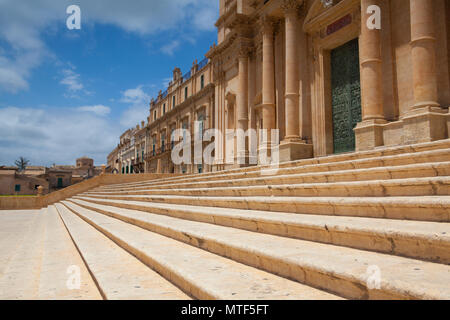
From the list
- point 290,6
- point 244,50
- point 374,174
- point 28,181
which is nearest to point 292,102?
point 290,6

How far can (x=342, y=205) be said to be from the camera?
3715 mm

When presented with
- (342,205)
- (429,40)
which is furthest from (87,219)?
(429,40)

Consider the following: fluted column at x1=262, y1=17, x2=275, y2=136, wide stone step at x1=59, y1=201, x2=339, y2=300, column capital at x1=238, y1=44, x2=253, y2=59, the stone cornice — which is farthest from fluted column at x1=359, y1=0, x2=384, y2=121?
the stone cornice

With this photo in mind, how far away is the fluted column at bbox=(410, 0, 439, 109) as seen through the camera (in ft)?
27.4

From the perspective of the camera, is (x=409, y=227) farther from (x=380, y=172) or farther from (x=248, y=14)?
(x=248, y=14)

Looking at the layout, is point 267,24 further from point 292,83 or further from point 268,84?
point 292,83

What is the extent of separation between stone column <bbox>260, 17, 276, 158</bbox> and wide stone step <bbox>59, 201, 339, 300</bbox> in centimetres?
1144

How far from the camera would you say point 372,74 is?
980 centimetres

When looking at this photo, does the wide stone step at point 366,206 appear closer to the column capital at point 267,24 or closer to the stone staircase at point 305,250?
the stone staircase at point 305,250

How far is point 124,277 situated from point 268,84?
1331 cm

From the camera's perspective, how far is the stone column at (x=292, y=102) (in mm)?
13008

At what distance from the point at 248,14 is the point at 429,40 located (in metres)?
12.2

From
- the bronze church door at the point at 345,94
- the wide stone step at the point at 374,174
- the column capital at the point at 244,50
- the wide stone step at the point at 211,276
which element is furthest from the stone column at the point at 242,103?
the wide stone step at the point at 211,276

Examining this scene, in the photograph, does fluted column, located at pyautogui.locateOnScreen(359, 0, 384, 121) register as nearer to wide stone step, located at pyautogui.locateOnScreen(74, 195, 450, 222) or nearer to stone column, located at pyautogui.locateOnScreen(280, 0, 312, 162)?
stone column, located at pyautogui.locateOnScreen(280, 0, 312, 162)
